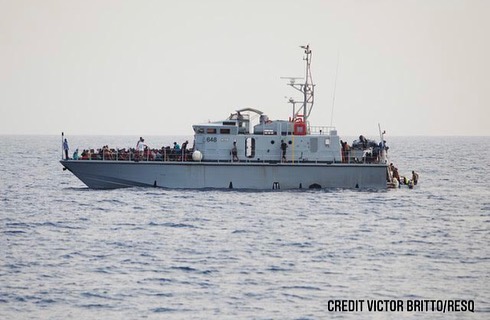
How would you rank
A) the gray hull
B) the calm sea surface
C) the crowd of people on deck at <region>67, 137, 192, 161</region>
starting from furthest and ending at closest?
the crowd of people on deck at <region>67, 137, 192, 161</region>, the gray hull, the calm sea surface

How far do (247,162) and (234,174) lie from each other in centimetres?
114

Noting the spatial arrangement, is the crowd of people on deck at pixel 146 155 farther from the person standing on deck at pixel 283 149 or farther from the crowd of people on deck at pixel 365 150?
the crowd of people on deck at pixel 365 150

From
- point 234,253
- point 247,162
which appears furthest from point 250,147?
point 234,253

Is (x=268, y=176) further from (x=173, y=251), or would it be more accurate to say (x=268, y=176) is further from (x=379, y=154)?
(x=173, y=251)

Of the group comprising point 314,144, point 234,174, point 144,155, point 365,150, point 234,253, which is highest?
point 314,144

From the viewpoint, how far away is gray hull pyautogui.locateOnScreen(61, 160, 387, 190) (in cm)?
5569

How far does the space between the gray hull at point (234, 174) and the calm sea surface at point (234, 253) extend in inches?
32.3

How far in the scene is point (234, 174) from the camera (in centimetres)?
5569

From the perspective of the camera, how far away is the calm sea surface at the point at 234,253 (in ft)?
95.4

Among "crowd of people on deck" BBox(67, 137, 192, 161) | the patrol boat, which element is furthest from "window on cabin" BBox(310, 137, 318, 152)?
"crowd of people on deck" BBox(67, 137, 192, 161)

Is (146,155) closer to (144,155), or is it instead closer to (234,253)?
(144,155)

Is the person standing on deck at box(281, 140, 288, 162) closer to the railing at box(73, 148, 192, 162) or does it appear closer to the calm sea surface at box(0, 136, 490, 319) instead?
the calm sea surface at box(0, 136, 490, 319)

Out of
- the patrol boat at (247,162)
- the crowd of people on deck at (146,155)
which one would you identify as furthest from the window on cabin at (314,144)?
the crowd of people on deck at (146,155)

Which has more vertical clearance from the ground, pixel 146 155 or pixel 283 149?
pixel 283 149
